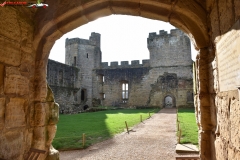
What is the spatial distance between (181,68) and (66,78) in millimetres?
14089

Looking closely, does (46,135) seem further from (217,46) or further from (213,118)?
(217,46)

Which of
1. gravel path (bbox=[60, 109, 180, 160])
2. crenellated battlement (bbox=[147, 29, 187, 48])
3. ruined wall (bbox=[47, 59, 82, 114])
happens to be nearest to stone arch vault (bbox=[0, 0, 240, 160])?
gravel path (bbox=[60, 109, 180, 160])

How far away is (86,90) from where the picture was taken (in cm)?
2773

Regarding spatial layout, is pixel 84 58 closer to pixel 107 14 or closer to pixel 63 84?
pixel 63 84

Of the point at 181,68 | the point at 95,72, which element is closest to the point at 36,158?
the point at 181,68

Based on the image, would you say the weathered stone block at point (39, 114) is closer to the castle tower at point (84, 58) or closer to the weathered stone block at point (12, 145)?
the weathered stone block at point (12, 145)

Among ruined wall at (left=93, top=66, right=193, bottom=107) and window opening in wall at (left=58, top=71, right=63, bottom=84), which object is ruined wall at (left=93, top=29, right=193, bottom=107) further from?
window opening in wall at (left=58, top=71, right=63, bottom=84)

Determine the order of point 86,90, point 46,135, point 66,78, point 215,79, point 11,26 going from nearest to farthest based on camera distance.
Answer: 1. point 215,79
2. point 11,26
3. point 46,135
4. point 66,78
5. point 86,90

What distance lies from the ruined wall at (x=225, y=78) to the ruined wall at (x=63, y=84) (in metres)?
17.3

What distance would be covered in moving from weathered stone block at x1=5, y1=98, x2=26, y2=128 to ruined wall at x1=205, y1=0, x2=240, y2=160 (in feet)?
8.29

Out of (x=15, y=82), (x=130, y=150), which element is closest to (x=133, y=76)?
(x=130, y=150)

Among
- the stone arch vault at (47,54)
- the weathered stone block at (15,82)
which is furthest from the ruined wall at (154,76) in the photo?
the weathered stone block at (15,82)

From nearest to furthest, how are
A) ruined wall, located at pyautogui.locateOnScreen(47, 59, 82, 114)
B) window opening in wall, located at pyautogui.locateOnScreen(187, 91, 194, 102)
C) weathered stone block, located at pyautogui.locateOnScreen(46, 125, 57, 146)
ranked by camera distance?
weathered stone block, located at pyautogui.locateOnScreen(46, 125, 57, 146), ruined wall, located at pyautogui.locateOnScreen(47, 59, 82, 114), window opening in wall, located at pyautogui.locateOnScreen(187, 91, 194, 102)

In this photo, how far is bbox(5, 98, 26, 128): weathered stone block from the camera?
251 centimetres
